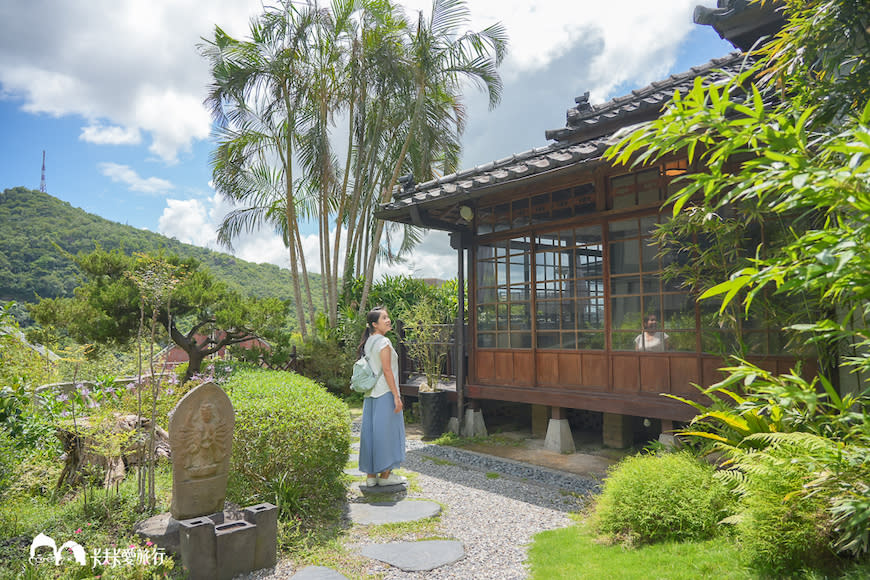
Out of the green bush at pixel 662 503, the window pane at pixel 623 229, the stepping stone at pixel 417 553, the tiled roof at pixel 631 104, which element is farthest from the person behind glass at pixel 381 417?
the tiled roof at pixel 631 104

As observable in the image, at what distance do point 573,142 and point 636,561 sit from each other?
5.63 m

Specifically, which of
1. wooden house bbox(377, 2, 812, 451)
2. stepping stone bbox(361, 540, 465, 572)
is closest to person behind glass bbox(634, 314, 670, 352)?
wooden house bbox(377, 2, 812, 451)

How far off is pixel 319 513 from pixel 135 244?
22.3 m

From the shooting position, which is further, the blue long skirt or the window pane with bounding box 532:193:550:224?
the window pane with bounding box 532:193:550:224

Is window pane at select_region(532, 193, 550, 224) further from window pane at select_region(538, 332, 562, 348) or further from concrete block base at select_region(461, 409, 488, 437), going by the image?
concrete block base at select_region(461, 409, 488, 437)

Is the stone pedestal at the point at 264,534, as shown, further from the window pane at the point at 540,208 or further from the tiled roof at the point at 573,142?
the window pane at the point at 540,208

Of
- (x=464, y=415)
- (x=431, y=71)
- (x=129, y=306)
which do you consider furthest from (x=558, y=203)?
(x=431, y=71)

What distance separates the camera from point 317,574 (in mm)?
3469

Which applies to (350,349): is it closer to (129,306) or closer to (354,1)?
(129,306)

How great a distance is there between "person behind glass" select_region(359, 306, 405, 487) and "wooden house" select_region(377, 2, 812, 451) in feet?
7.60

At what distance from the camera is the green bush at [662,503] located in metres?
3.61

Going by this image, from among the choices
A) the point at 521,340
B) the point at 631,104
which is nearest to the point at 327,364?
the point at 521,340

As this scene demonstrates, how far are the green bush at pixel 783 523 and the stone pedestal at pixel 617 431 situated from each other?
12.5ft

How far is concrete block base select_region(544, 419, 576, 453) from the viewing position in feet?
22.6
